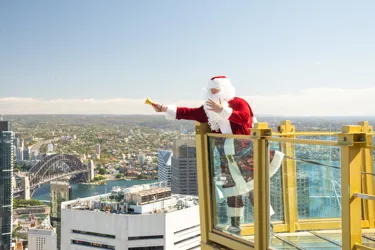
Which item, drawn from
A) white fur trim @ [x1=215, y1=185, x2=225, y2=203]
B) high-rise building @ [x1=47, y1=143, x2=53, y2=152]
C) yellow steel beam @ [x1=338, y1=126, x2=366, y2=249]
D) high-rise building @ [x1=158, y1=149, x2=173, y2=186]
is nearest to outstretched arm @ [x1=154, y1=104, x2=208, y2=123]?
white fur trim @ [x1=215, y1=185, x2=225, y2=203]

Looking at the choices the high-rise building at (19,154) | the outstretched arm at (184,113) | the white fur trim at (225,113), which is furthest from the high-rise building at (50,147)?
the white fur trim at (225,113)

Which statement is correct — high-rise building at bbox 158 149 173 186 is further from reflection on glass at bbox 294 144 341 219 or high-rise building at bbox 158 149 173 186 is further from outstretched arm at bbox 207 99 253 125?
reflection on glass at bbox 294 144 341 219

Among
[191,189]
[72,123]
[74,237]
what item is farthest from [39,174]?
Answer: [74,237]

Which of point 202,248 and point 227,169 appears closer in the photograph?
point 227,169

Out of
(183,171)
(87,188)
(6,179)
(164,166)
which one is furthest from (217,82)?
(87,188)

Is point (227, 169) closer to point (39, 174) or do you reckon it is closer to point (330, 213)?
point (330, 213)

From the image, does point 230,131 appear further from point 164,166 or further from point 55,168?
point 55,168

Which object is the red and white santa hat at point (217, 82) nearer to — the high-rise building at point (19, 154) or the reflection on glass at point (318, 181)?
the reflection on glass at point (318, 181)
